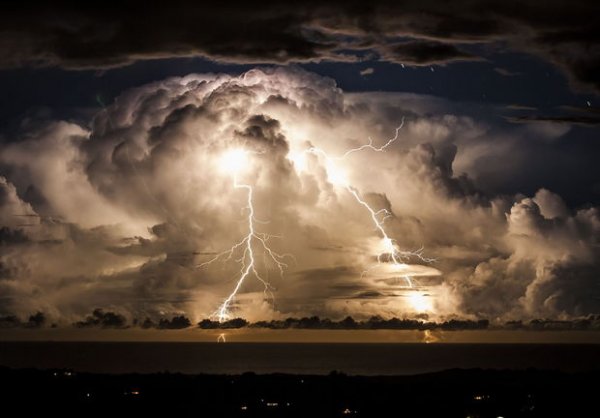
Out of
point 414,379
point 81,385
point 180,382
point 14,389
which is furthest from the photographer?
point 414,379

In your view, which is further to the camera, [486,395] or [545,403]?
[486,395]

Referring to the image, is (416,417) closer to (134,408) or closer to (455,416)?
(455,416)

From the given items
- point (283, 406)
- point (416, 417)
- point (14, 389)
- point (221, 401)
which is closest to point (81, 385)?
point (14, 389)

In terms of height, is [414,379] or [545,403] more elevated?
[414,379]

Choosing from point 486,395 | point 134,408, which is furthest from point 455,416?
point 134,408

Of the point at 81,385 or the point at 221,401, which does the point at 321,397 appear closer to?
the point at 221,401

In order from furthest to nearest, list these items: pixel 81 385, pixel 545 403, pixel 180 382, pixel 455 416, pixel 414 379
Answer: pixel 414 379
pixel 180 382
pixel 81 385
pixel 545 403
pixel 455 416
